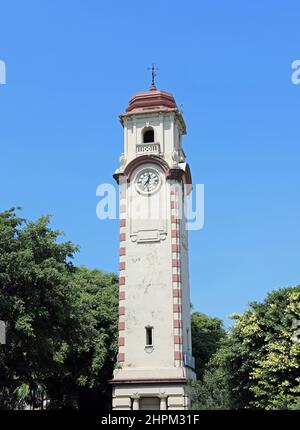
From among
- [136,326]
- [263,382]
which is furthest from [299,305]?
[136,326]

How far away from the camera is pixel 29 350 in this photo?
27297 millimetres

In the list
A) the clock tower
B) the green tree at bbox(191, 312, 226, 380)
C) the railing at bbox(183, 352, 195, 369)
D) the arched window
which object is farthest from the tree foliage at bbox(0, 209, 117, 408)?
the green tree at bbox(191, 312, 226, 380)

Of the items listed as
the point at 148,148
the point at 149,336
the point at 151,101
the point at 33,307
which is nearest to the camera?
the point at 33,307

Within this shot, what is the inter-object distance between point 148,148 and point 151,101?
328 cm

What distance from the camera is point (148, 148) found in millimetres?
36375

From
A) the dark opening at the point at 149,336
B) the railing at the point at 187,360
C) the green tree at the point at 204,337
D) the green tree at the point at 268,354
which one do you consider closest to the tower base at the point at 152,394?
the railing at the point at 187,360

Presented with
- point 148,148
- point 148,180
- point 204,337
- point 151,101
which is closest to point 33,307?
point 148,180

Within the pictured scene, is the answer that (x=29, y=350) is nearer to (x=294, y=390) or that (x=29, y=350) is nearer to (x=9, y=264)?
(x=9, y=264)

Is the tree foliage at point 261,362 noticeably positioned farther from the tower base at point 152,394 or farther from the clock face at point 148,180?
the clock face at point 148,180

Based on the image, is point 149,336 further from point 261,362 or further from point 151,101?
point 151,101

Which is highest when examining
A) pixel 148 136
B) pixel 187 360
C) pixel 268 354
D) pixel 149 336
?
pixel 148 136

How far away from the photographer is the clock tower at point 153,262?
1268 inches

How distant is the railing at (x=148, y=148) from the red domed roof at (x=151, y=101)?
8.03ft
